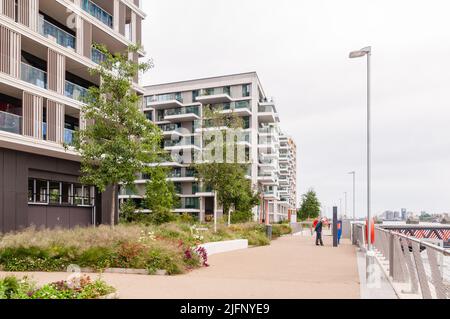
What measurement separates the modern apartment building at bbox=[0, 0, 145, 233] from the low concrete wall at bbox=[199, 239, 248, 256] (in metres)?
9.88

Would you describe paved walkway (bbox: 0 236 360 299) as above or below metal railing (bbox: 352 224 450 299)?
below

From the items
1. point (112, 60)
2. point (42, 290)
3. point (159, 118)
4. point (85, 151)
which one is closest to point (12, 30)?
point (112, 60)

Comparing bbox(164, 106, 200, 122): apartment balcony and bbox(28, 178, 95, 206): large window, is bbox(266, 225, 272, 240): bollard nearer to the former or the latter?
bbox(28, 178, 95, 206): large window

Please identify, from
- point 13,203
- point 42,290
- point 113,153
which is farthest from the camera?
point 13,203

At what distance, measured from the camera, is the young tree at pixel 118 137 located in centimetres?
1834

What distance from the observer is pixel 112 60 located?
19359 mm

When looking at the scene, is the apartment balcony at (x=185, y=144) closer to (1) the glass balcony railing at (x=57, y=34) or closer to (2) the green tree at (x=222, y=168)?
(2) the green tree at (x=222, y=168)

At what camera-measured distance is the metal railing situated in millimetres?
6633

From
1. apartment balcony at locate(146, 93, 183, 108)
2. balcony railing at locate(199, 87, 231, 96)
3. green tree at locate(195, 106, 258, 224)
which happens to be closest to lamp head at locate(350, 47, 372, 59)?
green tree at locate(195, 106, 258, 224)

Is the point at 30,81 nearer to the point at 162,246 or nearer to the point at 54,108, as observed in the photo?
the point at 54,108

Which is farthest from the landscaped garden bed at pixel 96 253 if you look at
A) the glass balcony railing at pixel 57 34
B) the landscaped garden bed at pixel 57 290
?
the glass balcony railing at pixel 57 34

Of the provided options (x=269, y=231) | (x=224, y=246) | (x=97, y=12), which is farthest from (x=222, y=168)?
(x=97, y=12)
